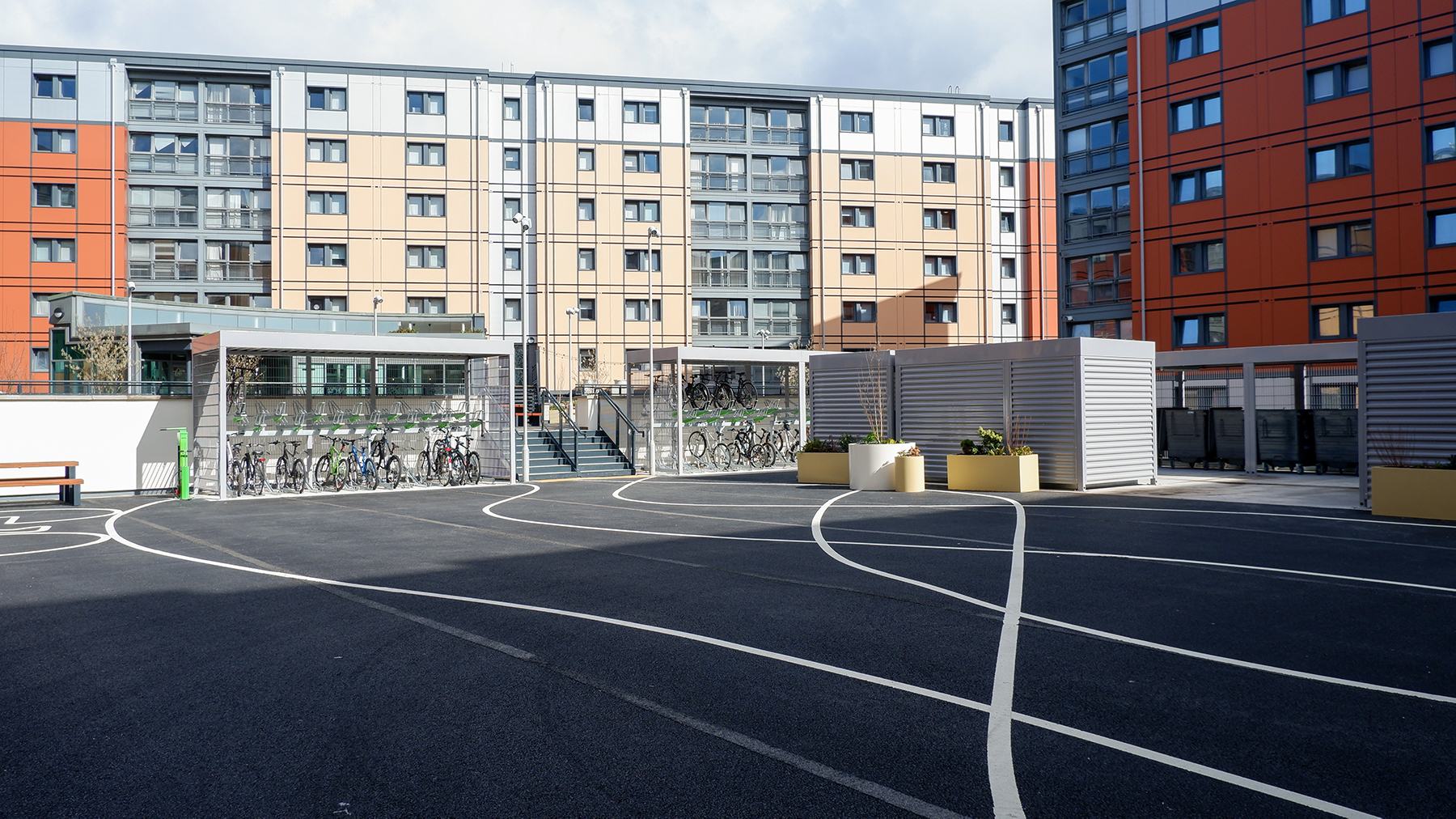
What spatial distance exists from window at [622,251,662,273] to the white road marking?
34807 mm

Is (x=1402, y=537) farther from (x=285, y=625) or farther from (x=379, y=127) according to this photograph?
(x=379, y=127)

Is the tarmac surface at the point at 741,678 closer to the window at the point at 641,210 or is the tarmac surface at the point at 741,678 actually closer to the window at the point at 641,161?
the window at the point at 641,210

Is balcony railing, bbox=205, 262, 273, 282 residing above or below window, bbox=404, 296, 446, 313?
above

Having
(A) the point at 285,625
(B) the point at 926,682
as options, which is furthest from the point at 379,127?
(B) the point at 926,682

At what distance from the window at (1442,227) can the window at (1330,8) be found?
6792 millimetres

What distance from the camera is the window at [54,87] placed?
3975 centimetres

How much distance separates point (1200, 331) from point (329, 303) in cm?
3440

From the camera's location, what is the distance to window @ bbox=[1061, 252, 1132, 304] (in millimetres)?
37688

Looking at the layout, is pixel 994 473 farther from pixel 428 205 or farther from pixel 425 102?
pixel 425 102

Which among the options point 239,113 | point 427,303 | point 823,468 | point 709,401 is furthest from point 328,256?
point 823,468

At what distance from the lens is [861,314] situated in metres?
47.3

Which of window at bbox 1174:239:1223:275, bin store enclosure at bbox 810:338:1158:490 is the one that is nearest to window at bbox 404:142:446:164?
bin store enclosure at bbox 810:338:1158:490

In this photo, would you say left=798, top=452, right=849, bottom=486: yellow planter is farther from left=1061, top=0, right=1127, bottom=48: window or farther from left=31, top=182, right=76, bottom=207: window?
left=31, top=182, right=76, bottom=207: window

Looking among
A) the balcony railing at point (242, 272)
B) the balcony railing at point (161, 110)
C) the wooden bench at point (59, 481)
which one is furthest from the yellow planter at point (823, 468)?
the balcony railing at point (161, 110)
